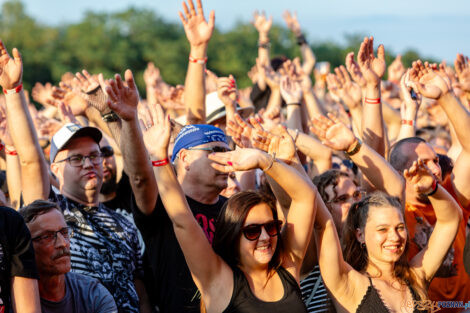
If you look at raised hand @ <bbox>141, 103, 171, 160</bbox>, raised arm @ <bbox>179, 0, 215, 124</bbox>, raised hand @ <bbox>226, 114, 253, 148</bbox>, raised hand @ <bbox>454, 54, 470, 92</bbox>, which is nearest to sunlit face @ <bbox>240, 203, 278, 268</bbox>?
raised hand @ <bbox>226, 114, 253, 148</bbox>

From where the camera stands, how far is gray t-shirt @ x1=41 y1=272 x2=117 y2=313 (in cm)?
378

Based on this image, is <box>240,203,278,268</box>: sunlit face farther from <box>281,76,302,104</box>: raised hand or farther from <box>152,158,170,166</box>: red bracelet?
<box>281,76,302,104</box>: raised hand

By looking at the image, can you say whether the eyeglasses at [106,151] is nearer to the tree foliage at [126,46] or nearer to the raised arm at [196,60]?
the raised arm at [196,60]

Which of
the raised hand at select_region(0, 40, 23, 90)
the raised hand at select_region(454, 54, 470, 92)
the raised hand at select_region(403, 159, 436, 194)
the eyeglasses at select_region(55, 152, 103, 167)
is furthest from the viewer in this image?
the raised hand at select_region(454, 54, 470, 92)

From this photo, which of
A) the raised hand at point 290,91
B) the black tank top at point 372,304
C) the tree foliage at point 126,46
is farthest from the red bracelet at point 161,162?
the tree foliage at point 126,46

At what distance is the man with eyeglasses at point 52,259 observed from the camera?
373 centimetres

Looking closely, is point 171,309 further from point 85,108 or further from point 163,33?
point 163,33

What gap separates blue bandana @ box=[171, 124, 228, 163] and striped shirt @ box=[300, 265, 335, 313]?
1.01 metres

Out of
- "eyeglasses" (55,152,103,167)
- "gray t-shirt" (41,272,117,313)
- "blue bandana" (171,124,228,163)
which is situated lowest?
"gray t-shirt" (41,272,117,313)

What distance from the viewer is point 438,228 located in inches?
164

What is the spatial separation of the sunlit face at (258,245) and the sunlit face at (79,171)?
133 centimetres

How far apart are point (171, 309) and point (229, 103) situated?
214 centimetres

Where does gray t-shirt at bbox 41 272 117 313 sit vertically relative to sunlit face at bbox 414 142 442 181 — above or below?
below

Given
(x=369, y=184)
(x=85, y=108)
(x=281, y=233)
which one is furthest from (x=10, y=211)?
(x=85, y=108)
